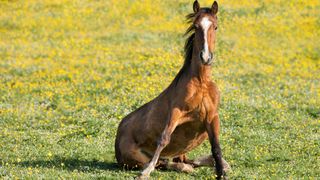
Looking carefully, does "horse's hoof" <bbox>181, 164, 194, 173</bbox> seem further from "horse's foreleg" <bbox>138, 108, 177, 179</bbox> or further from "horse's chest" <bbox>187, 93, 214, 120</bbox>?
"horse's chest" <bbox>187, 93, 214, 120</bbox>

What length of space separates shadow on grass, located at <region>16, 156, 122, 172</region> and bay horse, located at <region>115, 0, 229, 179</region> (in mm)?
679

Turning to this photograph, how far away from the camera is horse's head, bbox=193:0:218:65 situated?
493 inches

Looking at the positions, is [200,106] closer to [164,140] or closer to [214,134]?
[214,134]

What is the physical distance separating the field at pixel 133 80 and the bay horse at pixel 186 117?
475mm

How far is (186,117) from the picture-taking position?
1325 centimetres

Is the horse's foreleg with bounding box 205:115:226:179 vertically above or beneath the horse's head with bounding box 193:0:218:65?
beneath

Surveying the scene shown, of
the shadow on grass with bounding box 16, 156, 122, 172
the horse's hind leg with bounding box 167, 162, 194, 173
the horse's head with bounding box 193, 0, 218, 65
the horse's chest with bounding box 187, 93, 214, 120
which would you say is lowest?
the shadow on grass with bounding box 16, 156, 122, 172

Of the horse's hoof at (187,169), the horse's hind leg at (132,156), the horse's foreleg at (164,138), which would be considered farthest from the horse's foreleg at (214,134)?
the horse's hind leg at (132,156)

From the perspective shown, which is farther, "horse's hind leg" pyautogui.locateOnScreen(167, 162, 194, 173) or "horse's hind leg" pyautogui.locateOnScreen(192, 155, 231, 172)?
"horse's hind leg" pyautogui.locateOnScreen(192, 155, 231, 172)

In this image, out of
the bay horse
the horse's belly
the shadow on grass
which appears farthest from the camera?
the shadow on grass

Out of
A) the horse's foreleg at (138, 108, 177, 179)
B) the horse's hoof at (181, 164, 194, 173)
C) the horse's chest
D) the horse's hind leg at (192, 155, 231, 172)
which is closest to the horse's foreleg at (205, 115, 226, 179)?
the horse's chest

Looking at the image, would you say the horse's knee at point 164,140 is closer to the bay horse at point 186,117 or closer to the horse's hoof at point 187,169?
the bay horse at point 186,117

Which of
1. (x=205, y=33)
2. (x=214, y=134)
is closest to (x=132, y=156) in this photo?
(x=214, y=134)

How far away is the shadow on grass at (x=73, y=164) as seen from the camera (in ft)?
47.5
